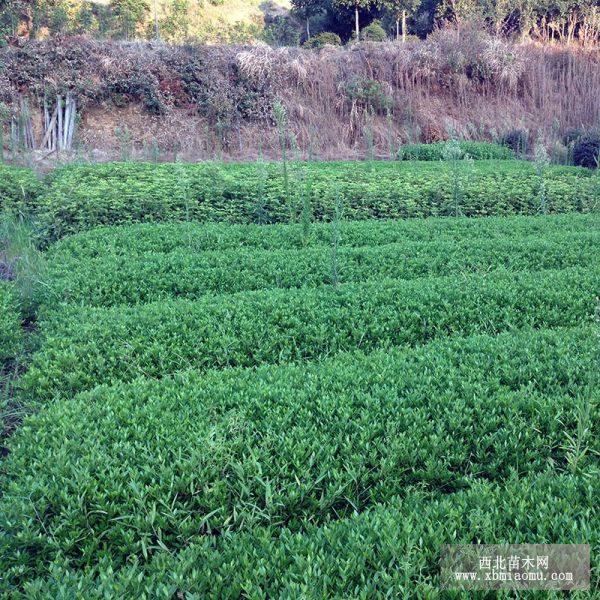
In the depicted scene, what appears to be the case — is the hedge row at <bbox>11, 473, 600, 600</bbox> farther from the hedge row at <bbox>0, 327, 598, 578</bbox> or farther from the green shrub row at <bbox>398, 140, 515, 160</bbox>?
the green shrub row at <bbox>398, 140, 515, 160</bbox>

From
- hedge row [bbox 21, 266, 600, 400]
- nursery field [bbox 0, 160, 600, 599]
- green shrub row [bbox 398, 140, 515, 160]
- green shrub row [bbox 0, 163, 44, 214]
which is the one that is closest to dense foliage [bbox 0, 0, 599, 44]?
green shrub row [bbox 398, 140, 515, 160]

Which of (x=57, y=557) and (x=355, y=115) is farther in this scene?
(x=355, y=115)

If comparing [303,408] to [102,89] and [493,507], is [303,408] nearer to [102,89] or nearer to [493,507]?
[493,507]

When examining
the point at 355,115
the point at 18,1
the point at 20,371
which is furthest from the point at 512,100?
the point at 20,371

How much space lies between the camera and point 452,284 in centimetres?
505

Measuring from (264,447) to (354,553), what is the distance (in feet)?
2.69

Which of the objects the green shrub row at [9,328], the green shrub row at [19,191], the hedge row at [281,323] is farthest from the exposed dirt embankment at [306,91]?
the hedge row at [281,323]

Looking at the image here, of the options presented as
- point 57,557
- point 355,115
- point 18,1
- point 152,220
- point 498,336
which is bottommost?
point 57,557

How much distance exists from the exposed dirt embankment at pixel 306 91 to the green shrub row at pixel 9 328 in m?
12.1

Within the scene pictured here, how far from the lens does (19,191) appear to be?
8.87 meters

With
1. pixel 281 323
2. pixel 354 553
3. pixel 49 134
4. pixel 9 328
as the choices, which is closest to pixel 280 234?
pixel 281 323

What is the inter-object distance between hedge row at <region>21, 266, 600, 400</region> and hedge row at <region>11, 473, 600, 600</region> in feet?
5.94

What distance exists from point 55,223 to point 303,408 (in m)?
5.93

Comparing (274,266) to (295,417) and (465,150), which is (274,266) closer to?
(295,417)
